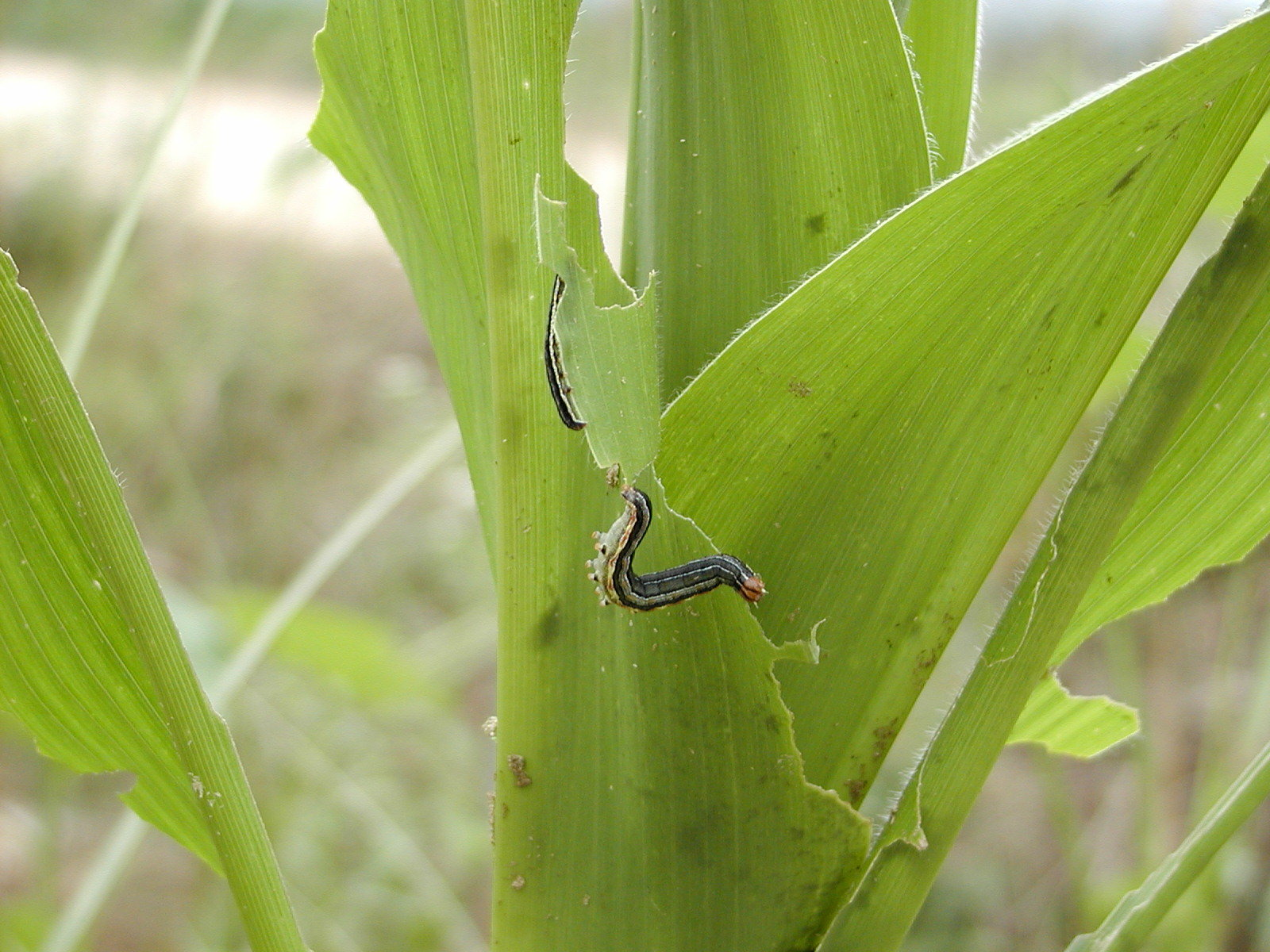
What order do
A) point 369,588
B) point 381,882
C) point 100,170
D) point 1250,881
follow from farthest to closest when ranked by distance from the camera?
point 369,588, point 100,170, point 381,882, point 1250,881

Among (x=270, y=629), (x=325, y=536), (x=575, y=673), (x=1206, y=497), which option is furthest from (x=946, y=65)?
(x=325, y=536)

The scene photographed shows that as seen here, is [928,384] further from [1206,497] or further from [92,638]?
[92,638]

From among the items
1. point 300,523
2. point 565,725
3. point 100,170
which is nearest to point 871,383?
point 565,725

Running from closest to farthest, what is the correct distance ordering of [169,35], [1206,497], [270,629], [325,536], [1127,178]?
[1127,178] < [1206,497] < [270,629] < [169,35] < [325,536]

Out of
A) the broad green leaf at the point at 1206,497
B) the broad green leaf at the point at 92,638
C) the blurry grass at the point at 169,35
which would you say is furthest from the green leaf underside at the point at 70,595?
the blurry grass at the point at 169,35

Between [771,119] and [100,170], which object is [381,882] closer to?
[100,170]

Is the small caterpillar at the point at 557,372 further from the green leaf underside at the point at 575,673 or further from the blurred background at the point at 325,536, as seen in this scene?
the blurred background at the point at 325,536

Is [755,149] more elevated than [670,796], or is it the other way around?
[755,149]
